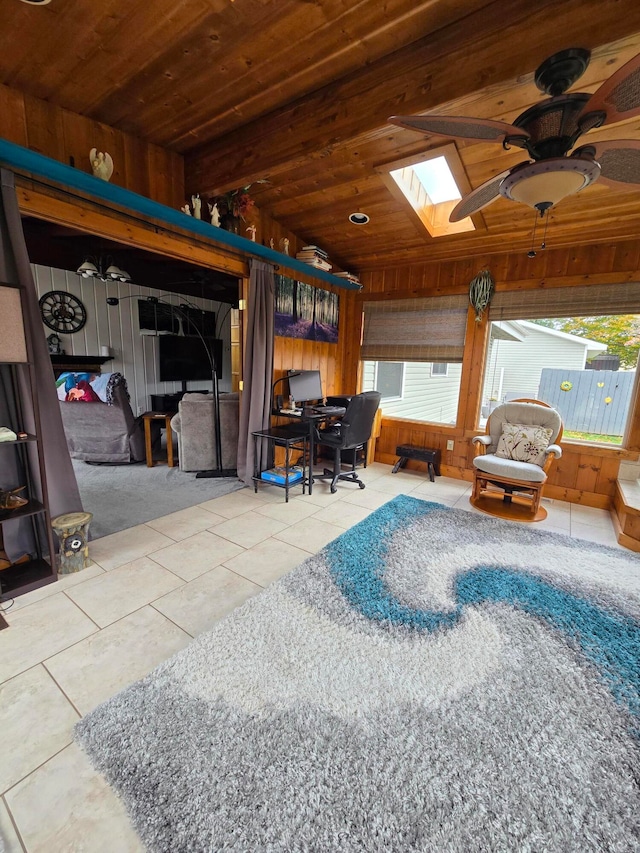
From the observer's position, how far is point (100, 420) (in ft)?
13.6

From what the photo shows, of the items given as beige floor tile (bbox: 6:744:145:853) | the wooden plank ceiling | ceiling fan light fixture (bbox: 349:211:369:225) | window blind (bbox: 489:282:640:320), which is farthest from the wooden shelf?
window blind (bbox: 489:282:640:320)

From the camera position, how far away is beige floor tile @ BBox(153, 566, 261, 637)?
179 centimetres

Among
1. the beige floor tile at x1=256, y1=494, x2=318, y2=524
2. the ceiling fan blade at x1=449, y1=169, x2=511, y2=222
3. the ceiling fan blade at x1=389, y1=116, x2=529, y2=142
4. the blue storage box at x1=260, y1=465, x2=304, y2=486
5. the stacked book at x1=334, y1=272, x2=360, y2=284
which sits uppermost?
the stacked book at x1=334, y1=272, x2=360, y2=284

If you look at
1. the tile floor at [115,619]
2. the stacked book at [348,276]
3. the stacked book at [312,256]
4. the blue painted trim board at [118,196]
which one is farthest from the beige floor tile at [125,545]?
the stacked book at [348,276]

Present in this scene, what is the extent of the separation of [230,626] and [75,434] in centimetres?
365

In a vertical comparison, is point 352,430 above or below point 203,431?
above

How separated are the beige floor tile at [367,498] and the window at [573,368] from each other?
1.71 m

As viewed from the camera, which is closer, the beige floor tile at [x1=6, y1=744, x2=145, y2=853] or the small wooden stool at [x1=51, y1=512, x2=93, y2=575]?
the beige floor tile at [x1=6, y1=744, x2=145, y2=853]

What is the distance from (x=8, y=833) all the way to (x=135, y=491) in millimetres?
2753

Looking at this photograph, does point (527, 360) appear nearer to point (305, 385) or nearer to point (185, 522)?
point (305, 385)

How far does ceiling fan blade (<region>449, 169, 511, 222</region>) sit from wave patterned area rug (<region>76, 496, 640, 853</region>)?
6.98 ft

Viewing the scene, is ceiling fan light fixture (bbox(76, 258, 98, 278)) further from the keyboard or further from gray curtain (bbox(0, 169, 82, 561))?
the keyboard

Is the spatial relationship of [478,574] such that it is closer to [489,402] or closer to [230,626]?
[230,626]

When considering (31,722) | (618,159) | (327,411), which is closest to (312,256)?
(327,411)
